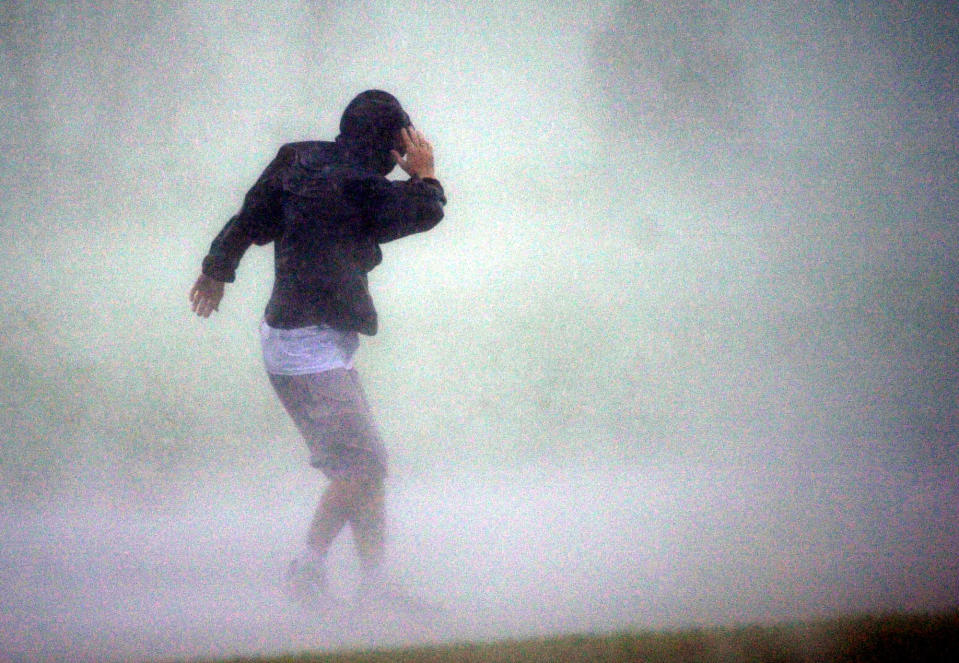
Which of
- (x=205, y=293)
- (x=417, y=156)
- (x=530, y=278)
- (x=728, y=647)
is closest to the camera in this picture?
(x=728, y=647)

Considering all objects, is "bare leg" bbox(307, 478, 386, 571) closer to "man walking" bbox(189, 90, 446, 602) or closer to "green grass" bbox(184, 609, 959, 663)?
"man walking" bbox(189, 90, 446, 602)

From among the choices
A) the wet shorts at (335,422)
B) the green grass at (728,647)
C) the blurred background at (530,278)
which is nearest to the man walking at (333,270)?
the wet shorts at (335,422)

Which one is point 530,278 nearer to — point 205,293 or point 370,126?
point 370,126

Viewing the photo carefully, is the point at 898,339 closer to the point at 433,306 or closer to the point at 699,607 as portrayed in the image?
the point at 699,607

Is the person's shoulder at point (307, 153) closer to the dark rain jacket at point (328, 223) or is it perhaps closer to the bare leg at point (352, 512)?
the dark rain jacket at point (328, 223)

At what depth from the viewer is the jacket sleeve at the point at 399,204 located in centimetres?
125

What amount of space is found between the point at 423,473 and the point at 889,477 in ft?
4.80

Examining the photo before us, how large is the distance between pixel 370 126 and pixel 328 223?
21 centimetres

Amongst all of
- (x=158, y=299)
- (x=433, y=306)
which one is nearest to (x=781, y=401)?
(x=433, y=306)

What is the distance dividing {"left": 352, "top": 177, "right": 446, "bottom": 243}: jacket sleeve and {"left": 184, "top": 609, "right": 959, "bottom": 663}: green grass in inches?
29.6

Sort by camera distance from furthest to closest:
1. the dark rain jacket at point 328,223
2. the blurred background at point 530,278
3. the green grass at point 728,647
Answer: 1. the blurred background at point 530,278
2. the dark rain jacket at point 328,223
3. the green grass at point 728,647

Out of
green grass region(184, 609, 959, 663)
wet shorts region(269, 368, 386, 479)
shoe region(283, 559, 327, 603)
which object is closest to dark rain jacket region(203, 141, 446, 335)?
wet shorts region(269, 368, 386, 479)

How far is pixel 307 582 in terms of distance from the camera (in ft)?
4.42

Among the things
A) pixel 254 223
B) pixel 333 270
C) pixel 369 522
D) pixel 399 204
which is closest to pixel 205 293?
pixel 254 223
